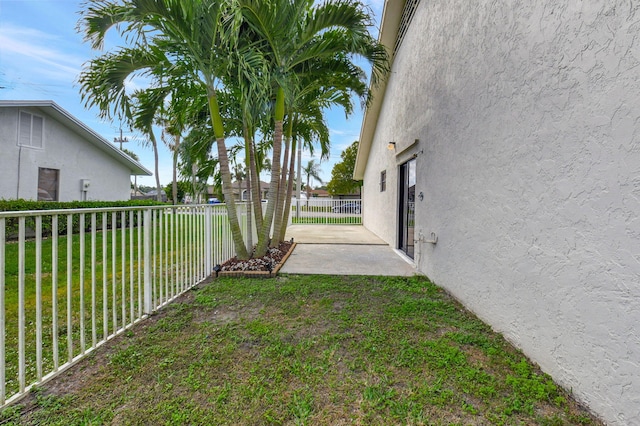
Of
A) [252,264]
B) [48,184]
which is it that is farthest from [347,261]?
[48,184]

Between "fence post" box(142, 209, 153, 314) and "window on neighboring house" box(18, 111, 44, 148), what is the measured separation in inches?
425

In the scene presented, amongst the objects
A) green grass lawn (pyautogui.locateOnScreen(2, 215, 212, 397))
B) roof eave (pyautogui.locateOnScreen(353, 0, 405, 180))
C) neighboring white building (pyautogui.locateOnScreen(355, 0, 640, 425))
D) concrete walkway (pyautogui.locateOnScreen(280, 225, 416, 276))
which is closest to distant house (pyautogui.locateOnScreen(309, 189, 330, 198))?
roof eave (pyautogui.locateOnScreen(353, 0, 405, 180))

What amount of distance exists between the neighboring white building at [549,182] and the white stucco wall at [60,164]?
43.3ft

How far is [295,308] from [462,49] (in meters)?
3.97

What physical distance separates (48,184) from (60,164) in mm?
887

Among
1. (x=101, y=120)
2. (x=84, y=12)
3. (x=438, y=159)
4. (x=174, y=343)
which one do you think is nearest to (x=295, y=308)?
(x=174, y=343)

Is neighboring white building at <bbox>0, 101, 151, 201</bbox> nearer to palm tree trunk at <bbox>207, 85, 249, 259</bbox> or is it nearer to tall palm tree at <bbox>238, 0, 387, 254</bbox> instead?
palm tree trunk at <bbox>207, 85, 249, 259</bbox>

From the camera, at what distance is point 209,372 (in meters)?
2.24

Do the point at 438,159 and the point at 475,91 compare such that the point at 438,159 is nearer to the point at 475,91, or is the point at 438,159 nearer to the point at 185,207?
the point at 475,91

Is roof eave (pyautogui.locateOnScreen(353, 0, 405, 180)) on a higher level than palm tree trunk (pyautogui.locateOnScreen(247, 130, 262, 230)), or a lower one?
higher

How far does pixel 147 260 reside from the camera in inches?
125

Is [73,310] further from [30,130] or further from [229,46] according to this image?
[30,130]

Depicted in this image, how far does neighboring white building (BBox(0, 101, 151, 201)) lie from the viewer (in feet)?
31.2

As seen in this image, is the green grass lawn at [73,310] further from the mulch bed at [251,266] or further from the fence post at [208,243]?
the mulch bed at [251,266]
